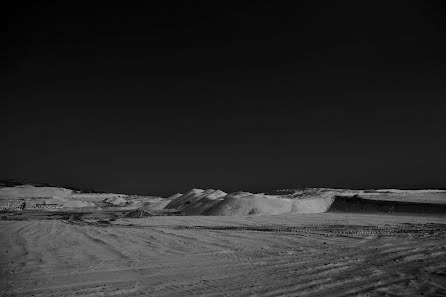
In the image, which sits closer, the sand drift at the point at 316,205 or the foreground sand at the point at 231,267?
the foreground sand at the point at 231,267

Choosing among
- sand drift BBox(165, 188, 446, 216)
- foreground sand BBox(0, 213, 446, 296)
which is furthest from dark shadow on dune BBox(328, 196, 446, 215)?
foreground sand BBox(0, 213, 446, 296)

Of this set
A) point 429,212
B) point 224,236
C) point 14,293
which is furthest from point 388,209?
point 14,293

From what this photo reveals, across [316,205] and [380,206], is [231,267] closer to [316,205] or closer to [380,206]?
[380,206]

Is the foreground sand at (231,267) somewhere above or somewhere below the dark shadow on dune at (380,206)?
below

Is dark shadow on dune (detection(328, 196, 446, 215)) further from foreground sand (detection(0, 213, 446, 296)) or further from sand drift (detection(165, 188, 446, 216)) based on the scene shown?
foreground sand (detection(0, 213, 446, 296))

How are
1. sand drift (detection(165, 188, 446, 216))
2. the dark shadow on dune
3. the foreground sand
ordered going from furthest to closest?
sand drift (detection(165, 188, 446, 216))
the dark shadow on dune
the foreground sand

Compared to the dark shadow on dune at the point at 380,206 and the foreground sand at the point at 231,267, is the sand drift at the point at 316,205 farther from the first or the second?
the foreground sand at the point at 231,267

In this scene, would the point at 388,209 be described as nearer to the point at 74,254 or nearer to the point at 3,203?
the point at 74,254

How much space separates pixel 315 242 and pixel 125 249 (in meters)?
6.31

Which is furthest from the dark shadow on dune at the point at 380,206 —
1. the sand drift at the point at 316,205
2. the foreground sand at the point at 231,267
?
the foreground sand at the point at 231,267

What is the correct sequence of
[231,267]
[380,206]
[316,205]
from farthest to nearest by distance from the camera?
1. [316,205]
2. [380,206]
3. [231,267]

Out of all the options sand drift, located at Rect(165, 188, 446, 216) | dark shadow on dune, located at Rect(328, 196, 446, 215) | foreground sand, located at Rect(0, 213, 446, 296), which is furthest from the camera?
sand drift, located at Rect(165, 188, 446, 216)

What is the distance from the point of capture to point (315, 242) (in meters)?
11.9

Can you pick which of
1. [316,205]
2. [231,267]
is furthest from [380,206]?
[231,267]
